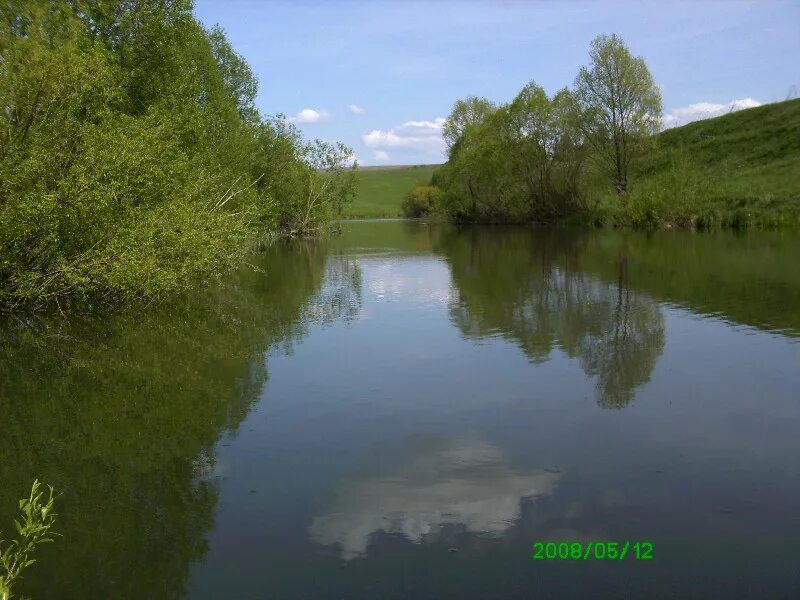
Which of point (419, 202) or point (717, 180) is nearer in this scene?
point (717, 180)

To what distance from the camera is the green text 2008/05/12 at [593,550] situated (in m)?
5.44

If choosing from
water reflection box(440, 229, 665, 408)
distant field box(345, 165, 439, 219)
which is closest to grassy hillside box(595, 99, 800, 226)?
water reflection box(440, 229, 665, 408)

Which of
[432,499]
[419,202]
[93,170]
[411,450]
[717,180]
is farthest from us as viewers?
[419,202]

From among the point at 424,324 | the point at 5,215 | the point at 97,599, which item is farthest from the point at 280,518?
the point at 5,215

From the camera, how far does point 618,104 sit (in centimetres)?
5416

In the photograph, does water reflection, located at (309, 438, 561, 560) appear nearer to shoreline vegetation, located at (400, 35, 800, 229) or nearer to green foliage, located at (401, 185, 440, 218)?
shoreline vegetation, located at (400, 35, 800, 229)

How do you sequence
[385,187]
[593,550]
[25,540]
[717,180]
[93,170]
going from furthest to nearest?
[385,187] → [717,180] → [93,170] → [593,550] → [25,540]

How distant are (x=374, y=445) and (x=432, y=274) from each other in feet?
62.3

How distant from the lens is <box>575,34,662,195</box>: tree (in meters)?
53.2

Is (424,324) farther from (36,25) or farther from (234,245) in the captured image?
(36,25)

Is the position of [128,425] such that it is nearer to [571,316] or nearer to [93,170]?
[93,170]

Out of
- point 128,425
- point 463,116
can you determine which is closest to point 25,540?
point 128,425

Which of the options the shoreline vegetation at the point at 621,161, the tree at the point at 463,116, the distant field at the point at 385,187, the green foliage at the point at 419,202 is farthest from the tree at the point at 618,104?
the distant field at the point at 385,187

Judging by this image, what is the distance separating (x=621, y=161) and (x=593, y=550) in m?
54.4
